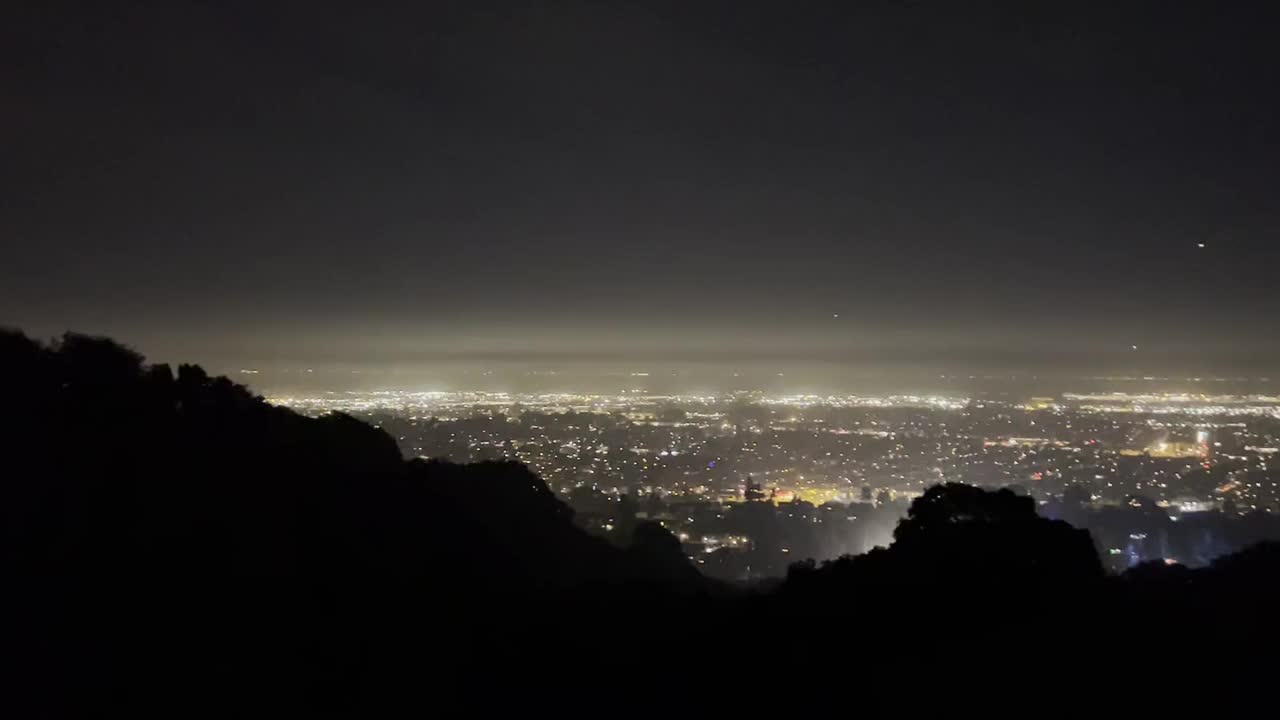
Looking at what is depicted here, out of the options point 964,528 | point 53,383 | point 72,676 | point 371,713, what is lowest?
point 371,713

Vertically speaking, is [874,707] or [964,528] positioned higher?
[964,528]

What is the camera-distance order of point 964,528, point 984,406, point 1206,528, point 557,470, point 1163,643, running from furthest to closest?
point 984,406, point 557,470, point 1206,528, point 964,528, point 1163,643

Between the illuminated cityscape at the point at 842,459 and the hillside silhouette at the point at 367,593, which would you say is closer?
the hillside silhouette at the point at 367,593

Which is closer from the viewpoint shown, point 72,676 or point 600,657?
point 72,676

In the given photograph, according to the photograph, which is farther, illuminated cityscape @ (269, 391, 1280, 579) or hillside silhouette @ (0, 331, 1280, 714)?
illuminated cityscape @ (269, 391, 1280, 579)

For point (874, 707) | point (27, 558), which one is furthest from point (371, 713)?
point (874, 707)

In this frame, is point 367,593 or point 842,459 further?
point 842,459

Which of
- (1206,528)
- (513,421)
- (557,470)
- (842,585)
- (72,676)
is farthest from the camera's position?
(513,421)

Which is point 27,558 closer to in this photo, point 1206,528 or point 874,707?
point 874,707
